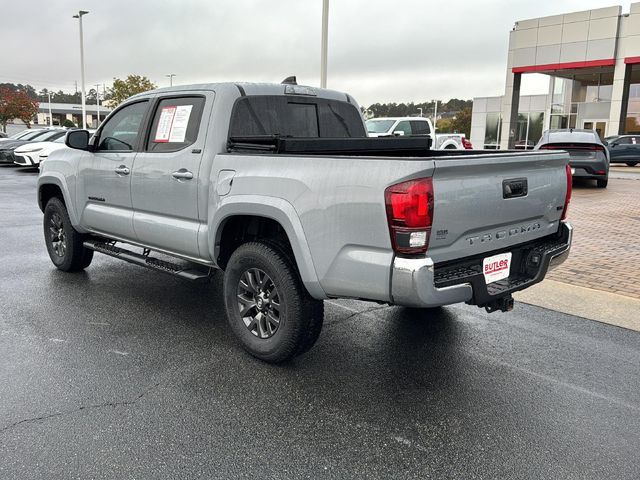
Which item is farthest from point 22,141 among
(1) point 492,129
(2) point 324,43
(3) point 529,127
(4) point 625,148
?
(1) point 492,129

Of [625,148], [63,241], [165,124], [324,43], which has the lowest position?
[63,241]

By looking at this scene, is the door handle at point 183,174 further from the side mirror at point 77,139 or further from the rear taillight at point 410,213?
the rear taillight at point 410,213

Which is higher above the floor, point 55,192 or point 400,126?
point 400,126

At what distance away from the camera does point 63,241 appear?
6.46m

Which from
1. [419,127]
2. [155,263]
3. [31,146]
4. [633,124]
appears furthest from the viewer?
[633,124]

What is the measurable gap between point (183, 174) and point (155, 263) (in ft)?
3.34

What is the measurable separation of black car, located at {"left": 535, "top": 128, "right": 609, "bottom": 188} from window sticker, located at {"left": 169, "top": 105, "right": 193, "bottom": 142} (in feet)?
39.2

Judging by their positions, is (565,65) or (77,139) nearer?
(77,139)

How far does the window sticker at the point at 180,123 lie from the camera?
4.69 m

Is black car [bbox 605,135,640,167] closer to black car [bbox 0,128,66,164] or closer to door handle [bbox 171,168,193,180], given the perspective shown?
black car [bbox 0,128,66,164]

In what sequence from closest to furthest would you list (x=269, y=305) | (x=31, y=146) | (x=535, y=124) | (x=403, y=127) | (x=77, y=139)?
(x=269, y=305)
(x=77, y=139)
(x=403, y=127)
(x=31, y=146)
(x=535, y=124)

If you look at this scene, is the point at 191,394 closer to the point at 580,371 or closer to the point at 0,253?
the point at 580,371

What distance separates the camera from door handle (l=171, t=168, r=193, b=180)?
445cm

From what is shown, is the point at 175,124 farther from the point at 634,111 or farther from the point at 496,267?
the point at 634,111
